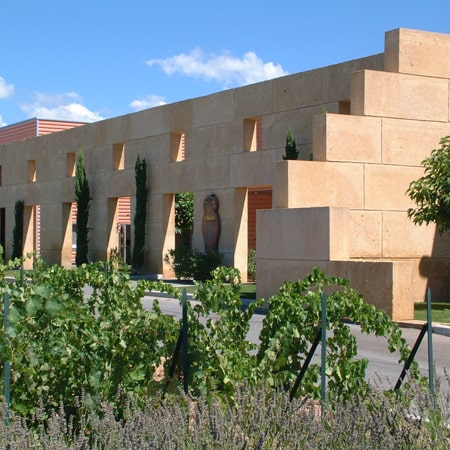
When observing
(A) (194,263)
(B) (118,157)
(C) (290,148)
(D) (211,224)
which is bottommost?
(A) (194,263)

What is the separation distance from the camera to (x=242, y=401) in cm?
560

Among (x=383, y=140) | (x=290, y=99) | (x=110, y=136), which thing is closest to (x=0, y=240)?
(x=110, y=136)

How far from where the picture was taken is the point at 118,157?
107 feet

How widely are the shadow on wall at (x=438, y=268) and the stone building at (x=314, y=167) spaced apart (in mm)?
28

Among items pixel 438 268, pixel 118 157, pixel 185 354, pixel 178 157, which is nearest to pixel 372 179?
pixel 438 268

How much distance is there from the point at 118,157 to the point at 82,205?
7.59ft

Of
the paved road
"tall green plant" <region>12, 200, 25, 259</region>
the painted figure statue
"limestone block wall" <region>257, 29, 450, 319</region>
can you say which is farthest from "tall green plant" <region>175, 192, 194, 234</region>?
the paved road

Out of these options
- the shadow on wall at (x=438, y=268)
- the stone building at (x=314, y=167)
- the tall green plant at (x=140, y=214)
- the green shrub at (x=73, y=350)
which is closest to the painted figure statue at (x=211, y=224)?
the stone building at (x=314, y=167)

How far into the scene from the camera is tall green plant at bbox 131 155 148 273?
99.3 ft

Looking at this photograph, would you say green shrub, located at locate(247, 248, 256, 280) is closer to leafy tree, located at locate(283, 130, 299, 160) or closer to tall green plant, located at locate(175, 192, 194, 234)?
leafy tree, located at locate(283, 130, 299, 160)

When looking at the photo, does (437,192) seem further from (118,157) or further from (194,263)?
(118,157)

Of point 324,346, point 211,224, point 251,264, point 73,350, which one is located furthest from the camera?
point 251,264

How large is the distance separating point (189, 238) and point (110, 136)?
7090 millimetres

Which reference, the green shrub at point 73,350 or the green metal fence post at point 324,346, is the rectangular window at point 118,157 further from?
the green metal fence post at point 324,346
